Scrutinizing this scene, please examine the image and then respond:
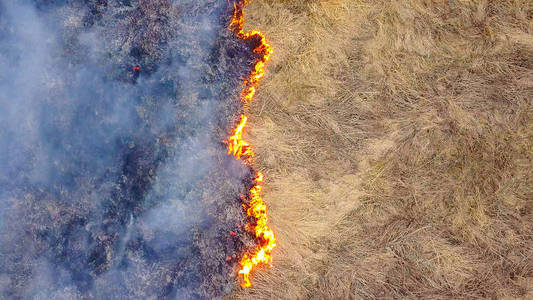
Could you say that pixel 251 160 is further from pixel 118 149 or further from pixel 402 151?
pixel 402 151

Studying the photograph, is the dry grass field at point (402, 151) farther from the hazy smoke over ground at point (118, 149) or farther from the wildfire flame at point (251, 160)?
the hazy smoke over ground at point (118, 149)

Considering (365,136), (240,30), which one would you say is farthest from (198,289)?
(240,30)

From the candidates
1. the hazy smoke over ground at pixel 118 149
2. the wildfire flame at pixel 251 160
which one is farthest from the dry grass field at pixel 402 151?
the hazy smoke over ground at pixel 118 149

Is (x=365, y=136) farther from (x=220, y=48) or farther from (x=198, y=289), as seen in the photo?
(x=198, y=289)

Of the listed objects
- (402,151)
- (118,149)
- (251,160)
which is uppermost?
(118,149)

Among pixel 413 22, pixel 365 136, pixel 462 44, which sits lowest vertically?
pixel 365 136

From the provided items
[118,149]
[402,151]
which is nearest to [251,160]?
[118,149]
